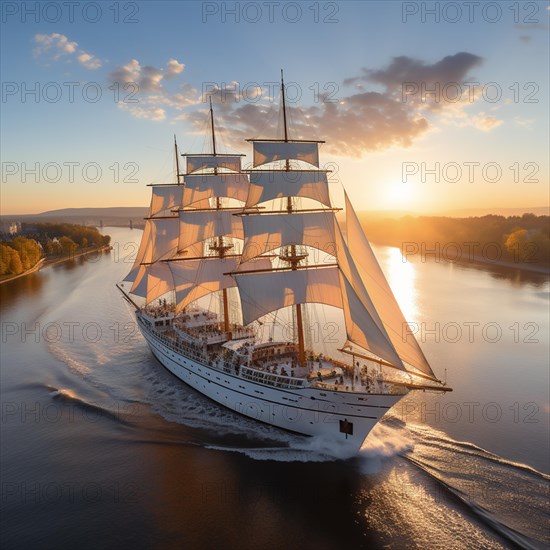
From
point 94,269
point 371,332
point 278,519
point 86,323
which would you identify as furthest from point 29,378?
point 94,269

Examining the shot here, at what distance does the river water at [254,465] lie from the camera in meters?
17.1

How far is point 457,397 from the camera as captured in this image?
90.1 ft

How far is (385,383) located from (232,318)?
69.5ft

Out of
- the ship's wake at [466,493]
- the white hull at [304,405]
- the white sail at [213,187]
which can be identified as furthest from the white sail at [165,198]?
the ship's wake at [466,493]

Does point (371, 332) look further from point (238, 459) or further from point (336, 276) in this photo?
point (238, 459)

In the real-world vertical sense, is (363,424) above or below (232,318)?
below

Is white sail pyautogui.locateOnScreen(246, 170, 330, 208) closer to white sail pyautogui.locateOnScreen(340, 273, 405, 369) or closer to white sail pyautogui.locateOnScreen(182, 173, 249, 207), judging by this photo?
white sail pyautogui.locateOnScreen(340, 273, 405, 369)

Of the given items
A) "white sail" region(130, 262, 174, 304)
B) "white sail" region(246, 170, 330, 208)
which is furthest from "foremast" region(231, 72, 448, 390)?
"white sail" region(130, 262, 174, 304)

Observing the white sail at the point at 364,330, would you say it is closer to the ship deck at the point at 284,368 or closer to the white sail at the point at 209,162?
the ship deck at the point at 284,368

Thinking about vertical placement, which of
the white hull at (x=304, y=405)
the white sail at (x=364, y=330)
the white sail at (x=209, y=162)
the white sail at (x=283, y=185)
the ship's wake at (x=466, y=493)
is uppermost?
the white sail at (x=209, y=162)

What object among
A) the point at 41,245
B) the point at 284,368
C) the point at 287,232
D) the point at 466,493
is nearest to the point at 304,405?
the point at 284,368

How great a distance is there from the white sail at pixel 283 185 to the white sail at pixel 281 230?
4.09 feet

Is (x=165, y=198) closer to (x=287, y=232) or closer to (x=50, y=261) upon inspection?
(x=287, y=232)

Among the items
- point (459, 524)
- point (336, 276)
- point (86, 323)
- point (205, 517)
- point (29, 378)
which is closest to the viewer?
point (459, 524)
